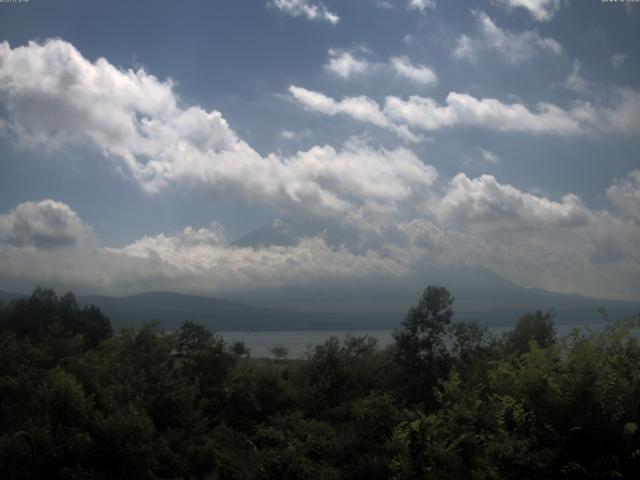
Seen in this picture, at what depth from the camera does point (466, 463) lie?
1448 cm

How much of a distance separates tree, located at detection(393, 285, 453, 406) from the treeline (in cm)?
7

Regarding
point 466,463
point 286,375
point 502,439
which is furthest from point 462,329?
point 502,439

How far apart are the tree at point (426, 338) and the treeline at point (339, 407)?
7cm

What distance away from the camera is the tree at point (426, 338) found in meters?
28.8

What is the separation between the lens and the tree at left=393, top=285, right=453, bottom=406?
94.4 ft

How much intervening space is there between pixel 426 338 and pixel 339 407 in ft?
20.2

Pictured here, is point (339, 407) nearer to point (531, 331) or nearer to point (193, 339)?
point (193, 339)

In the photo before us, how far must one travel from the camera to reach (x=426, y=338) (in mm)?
29297

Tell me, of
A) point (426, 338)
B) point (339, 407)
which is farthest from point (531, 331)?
point (339, 407)

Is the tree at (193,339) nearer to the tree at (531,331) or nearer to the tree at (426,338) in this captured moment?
the tree at (426,338)

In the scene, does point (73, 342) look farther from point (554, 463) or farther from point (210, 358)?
point (554, 463)

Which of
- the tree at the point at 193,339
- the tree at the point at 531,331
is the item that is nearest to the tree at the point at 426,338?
the tree at the point at 531,331

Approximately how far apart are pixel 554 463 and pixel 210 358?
2317 centimetres

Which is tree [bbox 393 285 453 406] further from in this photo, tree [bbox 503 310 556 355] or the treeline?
tree [bbox 503 310 556 355]
